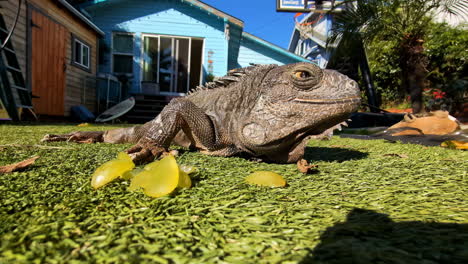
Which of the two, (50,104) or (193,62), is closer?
(50,104)

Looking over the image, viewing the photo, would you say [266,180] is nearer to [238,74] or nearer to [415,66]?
[238,74]

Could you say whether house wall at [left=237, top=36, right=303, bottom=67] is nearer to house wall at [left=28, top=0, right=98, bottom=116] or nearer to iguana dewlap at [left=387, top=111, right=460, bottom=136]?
house wall at [left=28, top=0, right=98, bottom=116]

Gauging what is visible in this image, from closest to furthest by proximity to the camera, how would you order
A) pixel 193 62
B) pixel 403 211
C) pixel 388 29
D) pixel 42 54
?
pixel 403 211 → pixel 388 29 → pixel 42 54 → pixel 193 62

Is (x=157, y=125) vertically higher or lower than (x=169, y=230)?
higher

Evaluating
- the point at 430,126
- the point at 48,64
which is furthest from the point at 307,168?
the point at 48,64

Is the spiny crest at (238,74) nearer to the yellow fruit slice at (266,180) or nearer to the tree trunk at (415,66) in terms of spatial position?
the yellow fruit slice at (266,180)

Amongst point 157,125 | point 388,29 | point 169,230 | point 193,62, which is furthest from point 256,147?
point 193,62

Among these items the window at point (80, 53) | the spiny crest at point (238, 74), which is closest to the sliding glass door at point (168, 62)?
the window at point (80, 53)

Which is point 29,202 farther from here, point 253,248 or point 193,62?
point 193,62
